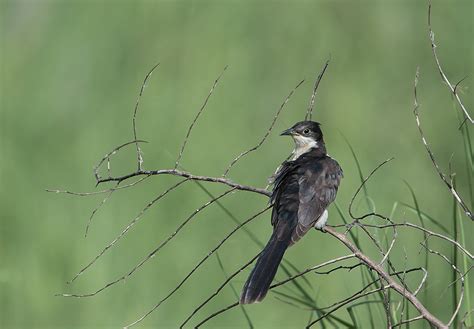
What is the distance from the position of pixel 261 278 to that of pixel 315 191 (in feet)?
3.94

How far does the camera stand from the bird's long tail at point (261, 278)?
3373 mm

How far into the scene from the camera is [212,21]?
8.75 metres

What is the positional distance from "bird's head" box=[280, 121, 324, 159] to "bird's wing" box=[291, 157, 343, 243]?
35 cm

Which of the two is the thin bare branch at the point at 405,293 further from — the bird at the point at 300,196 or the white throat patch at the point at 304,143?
the white throat patch at the point at 304,143

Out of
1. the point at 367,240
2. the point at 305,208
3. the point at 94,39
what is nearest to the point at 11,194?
the point at 94,39

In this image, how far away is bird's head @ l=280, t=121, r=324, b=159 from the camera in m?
5.19

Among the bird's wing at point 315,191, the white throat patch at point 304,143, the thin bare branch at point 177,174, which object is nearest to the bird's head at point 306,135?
the white throat patch at point 304,143

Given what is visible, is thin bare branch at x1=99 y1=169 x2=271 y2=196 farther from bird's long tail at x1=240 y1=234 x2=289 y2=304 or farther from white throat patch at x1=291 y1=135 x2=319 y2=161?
white throat patch at x1=291 y1=135 x2=319 y2=161

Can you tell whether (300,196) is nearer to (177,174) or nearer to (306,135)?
(306,135)

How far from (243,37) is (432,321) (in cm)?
582

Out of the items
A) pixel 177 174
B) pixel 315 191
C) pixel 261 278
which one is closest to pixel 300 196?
pixel 315 191

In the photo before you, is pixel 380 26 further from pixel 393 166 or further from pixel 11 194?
pixel 11 194

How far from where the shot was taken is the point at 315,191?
4.57 meters

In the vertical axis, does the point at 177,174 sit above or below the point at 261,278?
above
